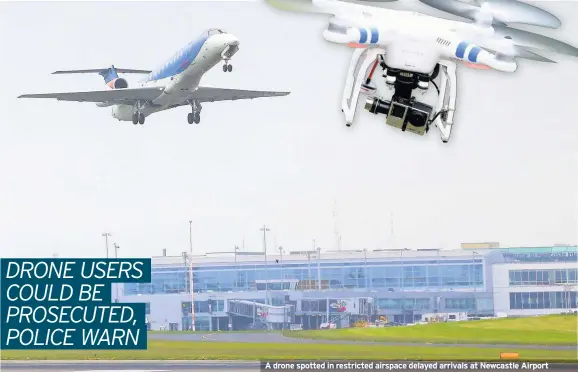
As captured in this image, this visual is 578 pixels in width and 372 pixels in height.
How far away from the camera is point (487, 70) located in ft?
67.7

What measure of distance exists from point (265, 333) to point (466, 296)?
1056 centimetres

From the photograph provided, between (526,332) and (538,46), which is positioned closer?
(538,46)

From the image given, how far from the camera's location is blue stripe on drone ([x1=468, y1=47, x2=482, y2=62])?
20.6m

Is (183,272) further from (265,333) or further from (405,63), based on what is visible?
(405,63)

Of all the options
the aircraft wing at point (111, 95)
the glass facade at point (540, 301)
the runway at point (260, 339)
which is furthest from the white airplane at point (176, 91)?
the glass facade at point (540, 301)

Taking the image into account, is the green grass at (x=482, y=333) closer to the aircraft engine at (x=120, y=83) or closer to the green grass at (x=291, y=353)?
the green grass at (x=291, y=353)

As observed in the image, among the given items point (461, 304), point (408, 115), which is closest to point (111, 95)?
point (461, 304)

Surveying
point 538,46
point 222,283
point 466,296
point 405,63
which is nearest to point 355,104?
point 405,63

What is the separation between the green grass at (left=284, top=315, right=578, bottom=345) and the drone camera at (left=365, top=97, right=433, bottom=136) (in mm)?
31751

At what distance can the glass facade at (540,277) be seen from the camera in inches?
2192

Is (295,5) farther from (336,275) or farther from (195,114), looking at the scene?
(336,275)

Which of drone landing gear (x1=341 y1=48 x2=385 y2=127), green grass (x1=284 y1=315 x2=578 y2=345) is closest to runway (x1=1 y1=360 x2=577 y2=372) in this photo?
green grass (x1=284 y1=315 x2=578 y2=345)

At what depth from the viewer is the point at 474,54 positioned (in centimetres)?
2067

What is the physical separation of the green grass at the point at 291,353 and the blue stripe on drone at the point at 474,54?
2949 centimetres
